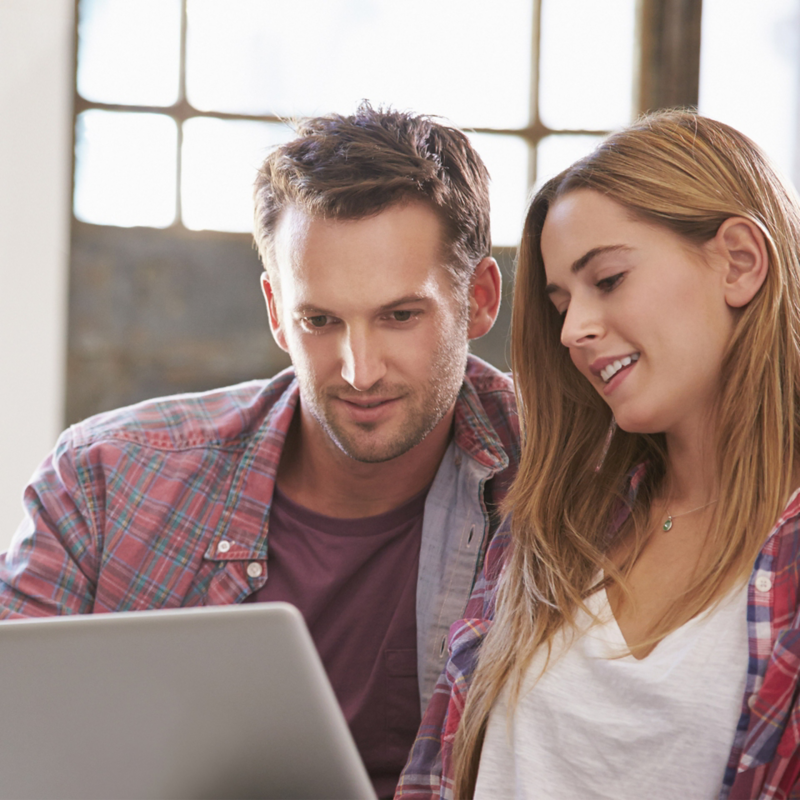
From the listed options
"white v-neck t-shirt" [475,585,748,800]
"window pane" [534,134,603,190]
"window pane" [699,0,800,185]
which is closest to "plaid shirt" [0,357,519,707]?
"white v-neck t-shirt" [475,585,748,800]

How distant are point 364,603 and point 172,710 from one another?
86 centimetres

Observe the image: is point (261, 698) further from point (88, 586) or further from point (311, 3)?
point (311, 3)

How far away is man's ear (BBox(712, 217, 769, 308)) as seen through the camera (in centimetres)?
113

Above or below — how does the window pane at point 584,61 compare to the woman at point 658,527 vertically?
above

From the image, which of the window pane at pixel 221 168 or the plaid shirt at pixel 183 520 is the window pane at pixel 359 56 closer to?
the window pane at pixel 221 168

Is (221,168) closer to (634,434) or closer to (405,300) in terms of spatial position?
(405,300)

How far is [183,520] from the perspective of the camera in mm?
1591

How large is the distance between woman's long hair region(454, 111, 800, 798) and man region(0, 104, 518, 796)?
0.22 meters

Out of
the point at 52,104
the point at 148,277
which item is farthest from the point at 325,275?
the point at 52,104

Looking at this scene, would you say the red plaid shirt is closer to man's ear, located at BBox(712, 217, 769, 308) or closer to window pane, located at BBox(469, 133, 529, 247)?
man's ear, located at BBox(712, 217, 769, 308)

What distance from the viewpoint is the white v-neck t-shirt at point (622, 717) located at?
3.29ft

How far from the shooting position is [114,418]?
170cm

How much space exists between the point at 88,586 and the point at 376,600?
478mm

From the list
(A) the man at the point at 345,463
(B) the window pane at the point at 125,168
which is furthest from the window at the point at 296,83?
(A) the man at the point at 345,463
